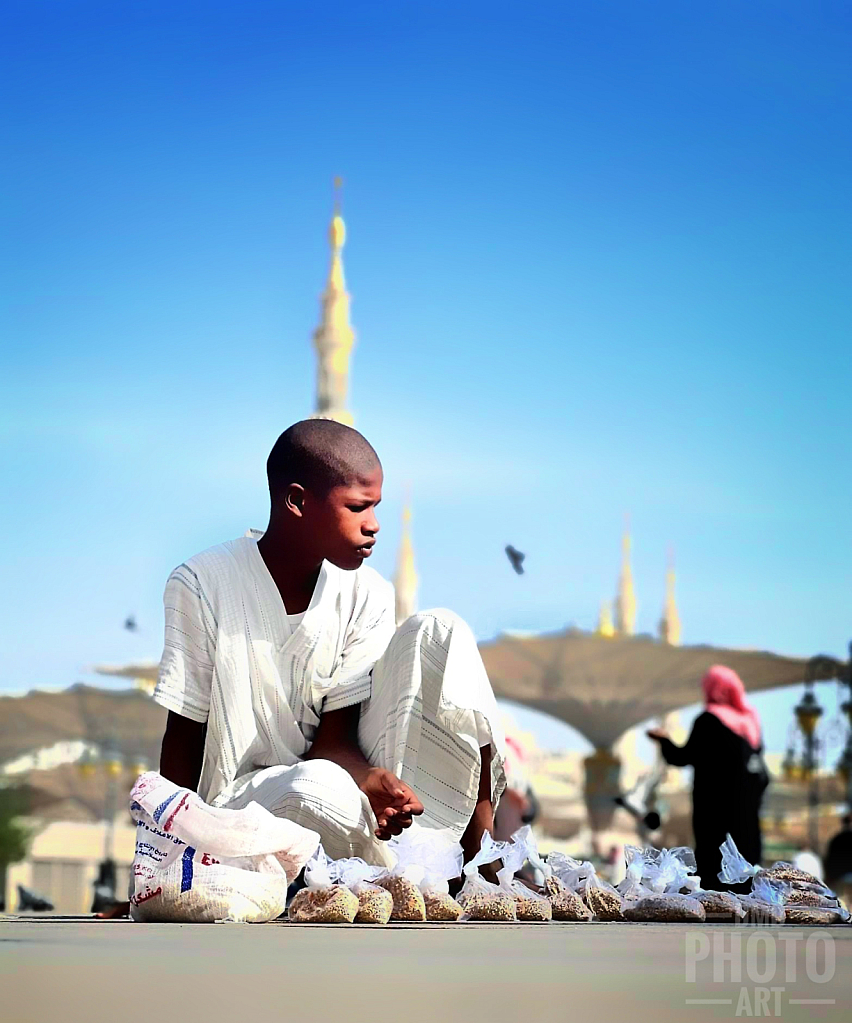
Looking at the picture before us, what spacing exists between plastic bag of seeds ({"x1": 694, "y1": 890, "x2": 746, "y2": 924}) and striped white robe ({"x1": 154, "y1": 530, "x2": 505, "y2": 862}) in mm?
595

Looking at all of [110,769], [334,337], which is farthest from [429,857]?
[334,337]

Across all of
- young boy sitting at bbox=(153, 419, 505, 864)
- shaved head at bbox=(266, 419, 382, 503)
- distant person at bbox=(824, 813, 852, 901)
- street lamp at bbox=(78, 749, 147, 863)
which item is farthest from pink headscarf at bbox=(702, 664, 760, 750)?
street lamp at bbox=(78, 749, 147, 863)

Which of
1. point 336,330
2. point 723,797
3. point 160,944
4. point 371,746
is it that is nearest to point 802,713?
point 723,797

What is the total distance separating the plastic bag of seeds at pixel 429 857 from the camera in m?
3.31

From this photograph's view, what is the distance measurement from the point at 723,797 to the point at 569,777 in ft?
246

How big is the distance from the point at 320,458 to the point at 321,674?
1.68ft

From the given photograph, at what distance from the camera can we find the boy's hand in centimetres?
345

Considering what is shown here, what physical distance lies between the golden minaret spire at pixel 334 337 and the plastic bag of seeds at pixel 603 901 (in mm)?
58844

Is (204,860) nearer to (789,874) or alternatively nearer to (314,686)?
(314,686)

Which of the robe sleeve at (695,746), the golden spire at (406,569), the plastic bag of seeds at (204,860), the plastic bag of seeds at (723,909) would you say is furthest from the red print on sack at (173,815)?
the golden spire at (406,569)

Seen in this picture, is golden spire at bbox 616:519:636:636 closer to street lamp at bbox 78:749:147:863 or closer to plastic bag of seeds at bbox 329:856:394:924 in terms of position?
street lamp at bbox 78:749:147:863

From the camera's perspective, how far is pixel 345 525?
3865mm

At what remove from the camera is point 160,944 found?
7.07ft

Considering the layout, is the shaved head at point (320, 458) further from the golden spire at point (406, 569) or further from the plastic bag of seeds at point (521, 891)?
the golden spire at point (406, 569)
